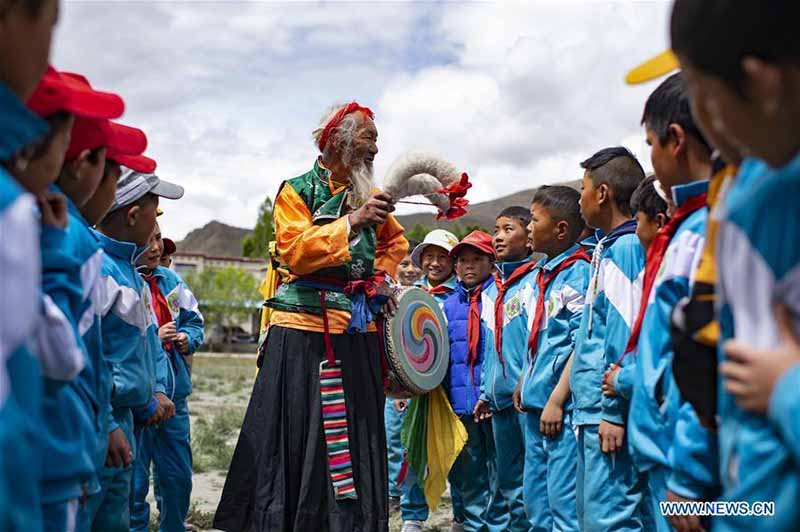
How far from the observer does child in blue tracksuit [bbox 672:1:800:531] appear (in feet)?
4.68

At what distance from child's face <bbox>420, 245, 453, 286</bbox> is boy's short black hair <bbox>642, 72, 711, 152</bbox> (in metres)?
4.41

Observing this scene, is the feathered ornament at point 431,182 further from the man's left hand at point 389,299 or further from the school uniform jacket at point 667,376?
the school uniform jacket at point 667,376

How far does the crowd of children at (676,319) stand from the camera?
4.79 feet

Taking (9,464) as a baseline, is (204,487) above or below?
below

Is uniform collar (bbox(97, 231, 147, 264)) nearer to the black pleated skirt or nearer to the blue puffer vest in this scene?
the black pleated skirt

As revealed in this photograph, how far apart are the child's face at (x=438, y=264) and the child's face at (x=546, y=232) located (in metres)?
1.89

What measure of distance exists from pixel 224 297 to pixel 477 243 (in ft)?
163

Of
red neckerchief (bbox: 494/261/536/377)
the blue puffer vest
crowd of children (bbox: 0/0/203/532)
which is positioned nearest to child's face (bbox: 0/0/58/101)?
crowd of children (bbox: 0/0/203/532)

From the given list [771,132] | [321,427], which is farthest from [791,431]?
[321,427]

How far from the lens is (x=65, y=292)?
2115 millimetres

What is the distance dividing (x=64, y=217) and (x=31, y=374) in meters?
0.55

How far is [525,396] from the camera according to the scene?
4750 mm

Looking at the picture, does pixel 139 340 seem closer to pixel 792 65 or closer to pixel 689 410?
pixel 689 410

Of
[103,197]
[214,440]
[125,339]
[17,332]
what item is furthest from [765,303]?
[214,440]
